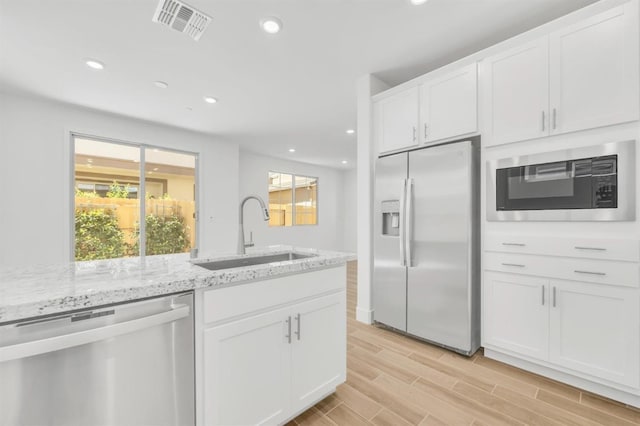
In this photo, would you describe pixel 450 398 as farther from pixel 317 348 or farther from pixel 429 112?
pixel 429 112

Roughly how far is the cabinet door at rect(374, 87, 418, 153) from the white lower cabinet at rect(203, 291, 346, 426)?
5.84ft

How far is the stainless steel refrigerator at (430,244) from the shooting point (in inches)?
89.5

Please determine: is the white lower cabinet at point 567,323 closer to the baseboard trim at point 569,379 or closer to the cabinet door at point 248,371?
the baseboard trim at point 569,379

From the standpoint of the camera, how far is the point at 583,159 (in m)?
1.82

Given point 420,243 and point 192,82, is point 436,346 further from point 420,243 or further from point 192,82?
point 192,82

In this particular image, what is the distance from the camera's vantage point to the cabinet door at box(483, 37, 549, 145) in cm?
197

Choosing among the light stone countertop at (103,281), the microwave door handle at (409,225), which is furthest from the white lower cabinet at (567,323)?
the light stone countertop at (103,281)

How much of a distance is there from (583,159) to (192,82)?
3.75 m

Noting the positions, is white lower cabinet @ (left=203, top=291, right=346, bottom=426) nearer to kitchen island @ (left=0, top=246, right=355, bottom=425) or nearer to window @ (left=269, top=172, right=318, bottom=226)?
kitchen island @ (left=0, top=246, right=355, bottom=425)

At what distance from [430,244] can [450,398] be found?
1.19m

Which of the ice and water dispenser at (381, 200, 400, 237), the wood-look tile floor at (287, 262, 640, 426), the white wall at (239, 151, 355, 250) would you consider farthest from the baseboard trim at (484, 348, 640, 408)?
the white wall at (239, 151, 355, 250)

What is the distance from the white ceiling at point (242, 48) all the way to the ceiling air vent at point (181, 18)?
2.5 inches

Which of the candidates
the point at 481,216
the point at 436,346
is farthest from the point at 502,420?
the point at 481,216

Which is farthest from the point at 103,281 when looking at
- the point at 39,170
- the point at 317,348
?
the point at 39,170
